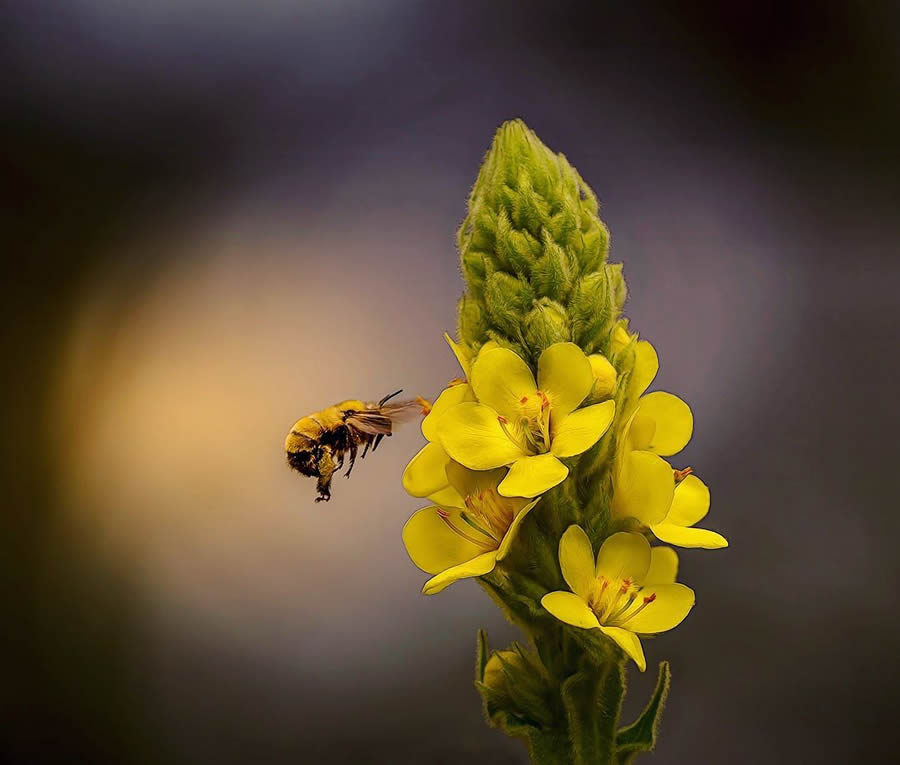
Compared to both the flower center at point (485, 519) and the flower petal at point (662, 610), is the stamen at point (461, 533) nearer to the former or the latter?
the flower center at point (485, 519)

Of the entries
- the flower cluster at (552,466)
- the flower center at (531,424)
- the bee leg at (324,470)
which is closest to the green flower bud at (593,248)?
the flower cluster at (552,466)

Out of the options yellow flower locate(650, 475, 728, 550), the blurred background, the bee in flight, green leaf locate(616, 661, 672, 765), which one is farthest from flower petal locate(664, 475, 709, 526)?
the blurred background

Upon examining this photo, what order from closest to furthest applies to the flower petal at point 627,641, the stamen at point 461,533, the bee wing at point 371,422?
the flower petal at point 627,641 → the stamen at point 461,533 → the bee wing at point 371,422

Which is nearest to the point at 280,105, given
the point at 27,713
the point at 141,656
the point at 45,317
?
the point at 45,317

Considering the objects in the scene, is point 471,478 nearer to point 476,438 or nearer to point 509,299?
point 476,438

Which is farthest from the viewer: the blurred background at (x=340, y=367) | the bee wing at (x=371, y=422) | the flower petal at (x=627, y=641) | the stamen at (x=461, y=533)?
the blurred background at (x=340, y=367)

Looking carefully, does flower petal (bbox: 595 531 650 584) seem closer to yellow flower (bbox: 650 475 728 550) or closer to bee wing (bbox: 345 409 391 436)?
yellow flower (bbox: 650 475 728 550)
